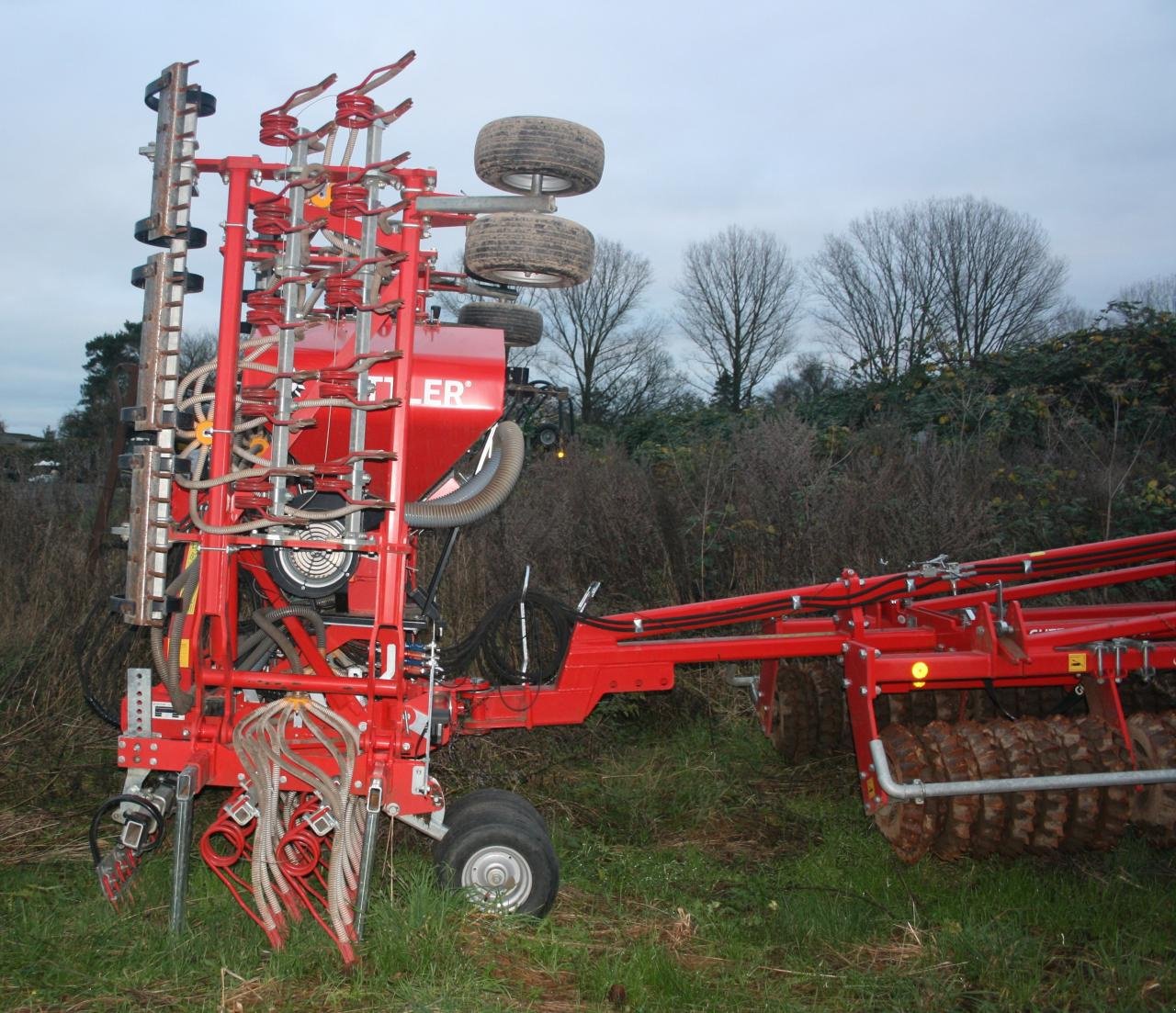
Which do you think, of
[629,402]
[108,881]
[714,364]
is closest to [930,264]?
[714,364]

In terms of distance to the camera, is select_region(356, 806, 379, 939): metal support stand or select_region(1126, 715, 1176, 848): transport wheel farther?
select_region(1126, 715, 1176, 848): transport wheel

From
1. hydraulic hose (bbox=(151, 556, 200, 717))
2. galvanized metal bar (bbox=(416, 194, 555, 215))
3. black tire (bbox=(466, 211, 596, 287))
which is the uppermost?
galvanized metal bar (bbox=(416, 194, 555, 215))

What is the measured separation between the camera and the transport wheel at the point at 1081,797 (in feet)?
15.8

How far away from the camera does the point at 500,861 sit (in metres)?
4.14

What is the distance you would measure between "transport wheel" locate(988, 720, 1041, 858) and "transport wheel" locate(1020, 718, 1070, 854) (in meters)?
0.02

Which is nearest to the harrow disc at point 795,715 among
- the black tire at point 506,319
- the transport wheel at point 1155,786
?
the transport wheel at point 1155,786

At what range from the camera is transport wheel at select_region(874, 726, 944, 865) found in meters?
4.72

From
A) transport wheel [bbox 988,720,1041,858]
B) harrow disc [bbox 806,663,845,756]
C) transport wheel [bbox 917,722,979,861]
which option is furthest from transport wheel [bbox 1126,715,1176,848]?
harrow disc [bbox 806,663,845,756]

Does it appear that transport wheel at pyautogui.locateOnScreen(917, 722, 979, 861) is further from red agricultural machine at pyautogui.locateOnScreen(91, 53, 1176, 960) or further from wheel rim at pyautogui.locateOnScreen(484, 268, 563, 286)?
wheel rim at pyautogui.locateOnScreen(484, 268, 563, 286)

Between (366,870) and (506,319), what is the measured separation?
2482mm

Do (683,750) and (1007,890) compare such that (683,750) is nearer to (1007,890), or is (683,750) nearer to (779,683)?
(779,683)

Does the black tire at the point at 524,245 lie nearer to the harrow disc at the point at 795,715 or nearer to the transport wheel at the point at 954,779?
the transport wheel at the point at 954,779

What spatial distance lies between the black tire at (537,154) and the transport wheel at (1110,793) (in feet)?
10.8

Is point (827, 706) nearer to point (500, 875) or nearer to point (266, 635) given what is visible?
point (500, 875)
